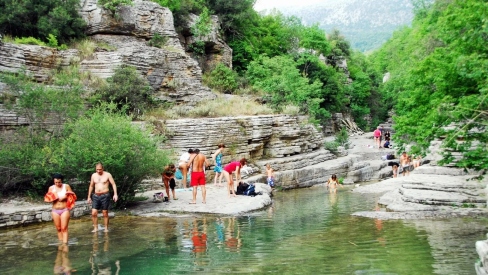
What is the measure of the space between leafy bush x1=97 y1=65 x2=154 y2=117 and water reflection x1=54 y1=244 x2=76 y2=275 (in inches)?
491

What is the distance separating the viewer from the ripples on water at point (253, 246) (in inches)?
291

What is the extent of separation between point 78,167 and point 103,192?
261 cm

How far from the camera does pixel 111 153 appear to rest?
1329 cm

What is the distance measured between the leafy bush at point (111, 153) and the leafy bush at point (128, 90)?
666 cm

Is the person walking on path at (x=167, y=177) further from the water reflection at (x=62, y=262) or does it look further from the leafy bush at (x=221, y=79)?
the leafy bush at (x=221, y=79)

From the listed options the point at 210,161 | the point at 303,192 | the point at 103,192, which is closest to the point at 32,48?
the point at 210,161

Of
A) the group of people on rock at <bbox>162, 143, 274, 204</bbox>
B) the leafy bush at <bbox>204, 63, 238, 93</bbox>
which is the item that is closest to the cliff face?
the leafy bush at <bbox>204, 63, 238, 93</bbox>

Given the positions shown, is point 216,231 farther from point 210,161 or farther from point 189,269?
point 210,161

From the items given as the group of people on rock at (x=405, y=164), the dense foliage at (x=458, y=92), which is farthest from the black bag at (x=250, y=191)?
the group of people on rock at (x=405, y=164)

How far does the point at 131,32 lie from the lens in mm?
27000

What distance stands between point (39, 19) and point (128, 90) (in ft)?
23.1

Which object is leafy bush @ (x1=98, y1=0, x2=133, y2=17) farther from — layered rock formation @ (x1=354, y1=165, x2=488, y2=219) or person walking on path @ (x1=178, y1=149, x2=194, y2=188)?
layered rock formation @ (x1=354, y1=165, x2=488, y2=219)

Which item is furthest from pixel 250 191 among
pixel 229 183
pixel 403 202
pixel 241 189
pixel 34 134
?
pixel 34 134

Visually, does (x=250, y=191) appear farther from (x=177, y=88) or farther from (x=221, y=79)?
(x=221, y=79)
